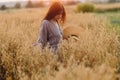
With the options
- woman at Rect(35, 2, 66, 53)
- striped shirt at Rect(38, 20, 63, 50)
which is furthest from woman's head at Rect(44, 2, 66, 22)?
striped shirt at Rect(38, 20, 63, 50)

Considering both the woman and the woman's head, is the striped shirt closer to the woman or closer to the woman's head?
the woman

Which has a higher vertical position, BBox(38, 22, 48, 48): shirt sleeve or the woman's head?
the woman's head

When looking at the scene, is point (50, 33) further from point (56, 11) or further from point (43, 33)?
point (56, 11)

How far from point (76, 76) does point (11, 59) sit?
2.64 meters

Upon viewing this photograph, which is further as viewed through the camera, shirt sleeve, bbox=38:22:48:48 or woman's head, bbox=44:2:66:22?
shirt sleeve, bbox=38:22:48:48

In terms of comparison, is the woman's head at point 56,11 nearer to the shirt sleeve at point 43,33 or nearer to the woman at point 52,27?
the woman at point 52,27

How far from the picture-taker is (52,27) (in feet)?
24.4

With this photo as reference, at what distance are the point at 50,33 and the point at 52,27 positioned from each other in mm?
101

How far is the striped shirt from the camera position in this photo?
7348 mm

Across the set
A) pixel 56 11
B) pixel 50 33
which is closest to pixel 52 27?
pixel 50 33

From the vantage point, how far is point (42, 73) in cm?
548

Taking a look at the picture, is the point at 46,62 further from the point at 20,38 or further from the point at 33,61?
the point at 20,38

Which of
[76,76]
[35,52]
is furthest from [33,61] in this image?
[76,76]

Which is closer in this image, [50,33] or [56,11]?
[56,11]
